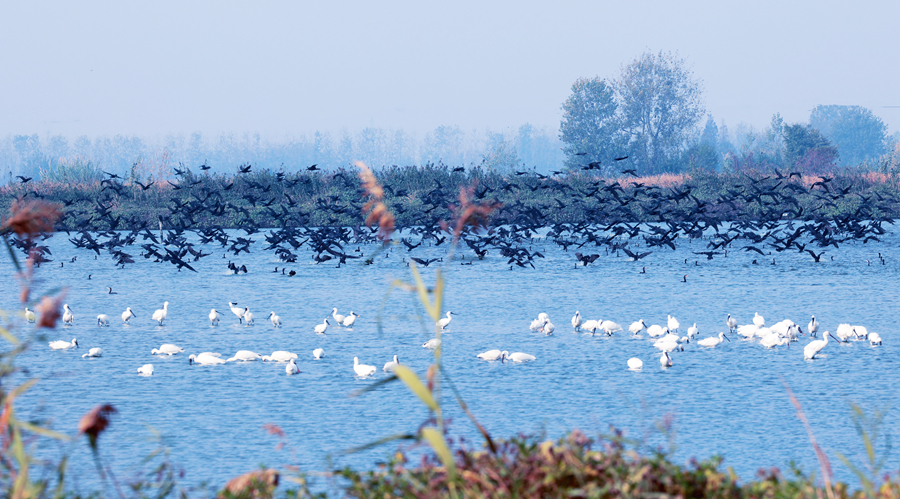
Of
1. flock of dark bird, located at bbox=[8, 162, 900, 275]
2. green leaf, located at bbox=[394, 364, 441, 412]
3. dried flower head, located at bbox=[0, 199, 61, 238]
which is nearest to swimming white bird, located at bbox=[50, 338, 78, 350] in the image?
dried flower head, located at bbox=[0, 199, 61, 238]

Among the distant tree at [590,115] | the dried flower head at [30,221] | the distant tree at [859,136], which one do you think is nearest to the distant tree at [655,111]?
the distant tree at [590,115]

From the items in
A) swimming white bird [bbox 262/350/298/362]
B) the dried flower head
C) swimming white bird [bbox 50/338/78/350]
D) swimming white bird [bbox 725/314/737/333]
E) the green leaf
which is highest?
the dried flower head

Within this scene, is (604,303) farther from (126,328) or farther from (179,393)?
(179,393)

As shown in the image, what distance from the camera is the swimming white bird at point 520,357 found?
1503 cm

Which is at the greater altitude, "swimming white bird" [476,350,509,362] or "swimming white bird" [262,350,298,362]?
"swimming white bird" [262,350,298,362]

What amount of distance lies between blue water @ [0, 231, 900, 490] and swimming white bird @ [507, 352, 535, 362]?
11 centimetres

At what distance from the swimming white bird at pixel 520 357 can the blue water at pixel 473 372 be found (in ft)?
0.35

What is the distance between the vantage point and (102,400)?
41.1 feet

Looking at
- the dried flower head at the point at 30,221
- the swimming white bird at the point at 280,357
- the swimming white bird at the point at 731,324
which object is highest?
the dried flower head at the point at 30,221

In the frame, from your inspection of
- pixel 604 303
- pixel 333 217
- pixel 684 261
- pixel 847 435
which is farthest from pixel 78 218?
pixel 847 435

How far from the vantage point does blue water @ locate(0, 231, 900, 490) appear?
33.6 feet

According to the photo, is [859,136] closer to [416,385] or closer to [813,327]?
[813,327]

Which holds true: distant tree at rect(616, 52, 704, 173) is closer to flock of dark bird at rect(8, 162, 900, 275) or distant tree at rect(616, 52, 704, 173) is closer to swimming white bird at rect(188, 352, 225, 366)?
flock of dark bird at rect(8, 162, 900, 275)

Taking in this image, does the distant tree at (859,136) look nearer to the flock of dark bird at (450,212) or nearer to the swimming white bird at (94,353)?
the flock of dark bird at (450,212)
